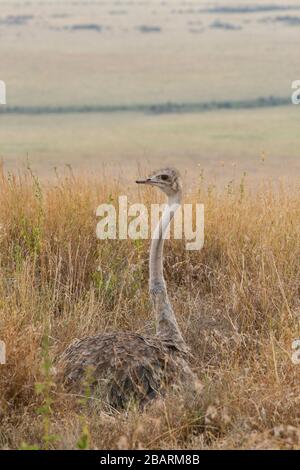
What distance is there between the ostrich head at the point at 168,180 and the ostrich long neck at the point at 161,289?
0.16 ft

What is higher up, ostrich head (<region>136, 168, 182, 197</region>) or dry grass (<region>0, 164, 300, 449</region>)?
ostrich head (<region>136, 168, 182, 197</region>)

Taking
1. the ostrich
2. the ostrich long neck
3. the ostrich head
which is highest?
the ostrich head

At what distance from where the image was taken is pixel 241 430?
5.62 metres

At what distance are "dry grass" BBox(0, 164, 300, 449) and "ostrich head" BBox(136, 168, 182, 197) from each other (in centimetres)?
92

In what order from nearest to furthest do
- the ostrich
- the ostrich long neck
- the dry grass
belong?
the dry grass
the ostrich
the ostrich long neck

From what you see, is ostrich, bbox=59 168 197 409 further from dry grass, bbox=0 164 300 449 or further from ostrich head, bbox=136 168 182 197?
ostrich head, bbox=136 168 182 197

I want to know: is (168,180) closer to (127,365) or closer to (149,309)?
(149,309)

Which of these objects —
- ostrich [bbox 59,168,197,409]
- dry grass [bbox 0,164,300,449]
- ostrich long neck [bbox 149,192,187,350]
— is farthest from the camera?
ostrich long neck [bbox 149,192,187,350]

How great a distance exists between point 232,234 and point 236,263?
0.50 m

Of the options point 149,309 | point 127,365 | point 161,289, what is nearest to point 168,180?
point 161,289

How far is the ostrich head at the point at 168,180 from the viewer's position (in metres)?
7.05

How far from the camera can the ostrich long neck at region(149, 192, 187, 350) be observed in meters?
6.96

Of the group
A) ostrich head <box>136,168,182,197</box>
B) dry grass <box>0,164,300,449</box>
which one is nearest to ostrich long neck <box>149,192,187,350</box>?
ostrich head <box>136,168,182,197</box>
